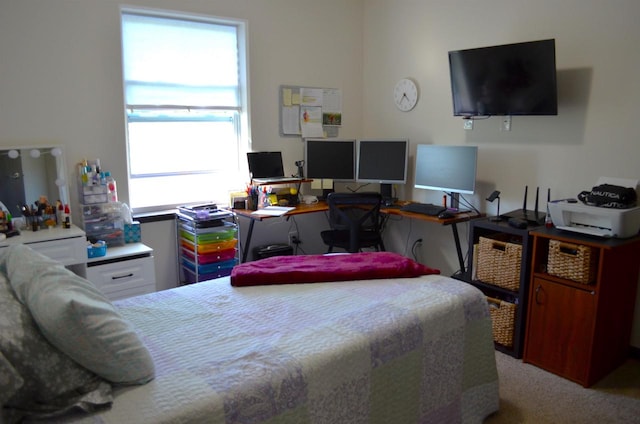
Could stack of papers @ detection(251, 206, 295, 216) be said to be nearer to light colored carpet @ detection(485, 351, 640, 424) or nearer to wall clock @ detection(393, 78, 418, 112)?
wall clock @ detection(393, 78, 418, 112)

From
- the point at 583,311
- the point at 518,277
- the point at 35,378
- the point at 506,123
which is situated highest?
the point at 506,123

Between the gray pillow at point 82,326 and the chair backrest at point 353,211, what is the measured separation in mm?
2364

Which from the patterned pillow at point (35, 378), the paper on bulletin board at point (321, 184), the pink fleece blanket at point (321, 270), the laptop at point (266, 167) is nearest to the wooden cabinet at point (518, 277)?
the pink fleece blanket at point (321, 270)

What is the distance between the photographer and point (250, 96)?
4074 mm

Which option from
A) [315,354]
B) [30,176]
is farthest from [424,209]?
[30,176]

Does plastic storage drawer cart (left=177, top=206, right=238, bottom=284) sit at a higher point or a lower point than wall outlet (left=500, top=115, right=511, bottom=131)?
lower

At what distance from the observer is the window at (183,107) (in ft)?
11.9

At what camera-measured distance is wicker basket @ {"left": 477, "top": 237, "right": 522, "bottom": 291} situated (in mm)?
2963

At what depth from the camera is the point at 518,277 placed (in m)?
2.96

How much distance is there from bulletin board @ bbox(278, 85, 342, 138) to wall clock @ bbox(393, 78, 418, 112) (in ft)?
1.77

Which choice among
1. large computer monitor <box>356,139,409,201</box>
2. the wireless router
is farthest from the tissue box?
the wireless router

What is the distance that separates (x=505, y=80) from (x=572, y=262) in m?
1.29

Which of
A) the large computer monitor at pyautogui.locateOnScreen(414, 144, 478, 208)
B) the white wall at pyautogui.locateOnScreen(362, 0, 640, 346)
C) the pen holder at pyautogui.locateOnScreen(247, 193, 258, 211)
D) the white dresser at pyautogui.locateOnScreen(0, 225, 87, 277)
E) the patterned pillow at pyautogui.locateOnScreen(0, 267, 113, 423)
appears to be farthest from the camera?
the pen holder at pyautogui.locateOnScreen(247, 193, 258, 211)

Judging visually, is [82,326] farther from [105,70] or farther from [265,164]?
[265,164]
